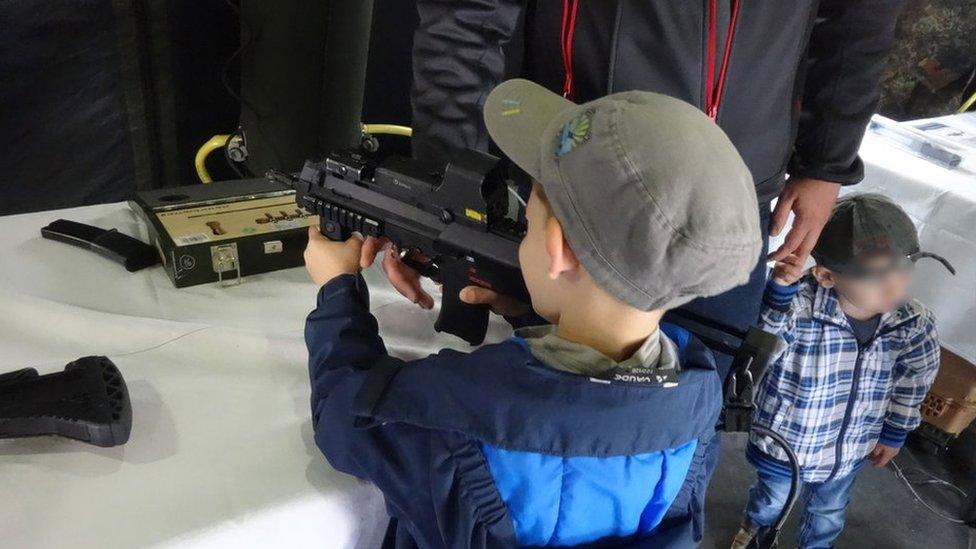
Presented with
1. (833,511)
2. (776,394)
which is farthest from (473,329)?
(833,511)

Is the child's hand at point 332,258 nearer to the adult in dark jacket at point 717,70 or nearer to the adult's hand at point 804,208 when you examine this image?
the adult in dark jacket at point 717,70

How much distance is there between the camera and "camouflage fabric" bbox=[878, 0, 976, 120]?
2217 mm

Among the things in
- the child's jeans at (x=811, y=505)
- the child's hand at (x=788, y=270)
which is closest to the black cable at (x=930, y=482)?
the child's jeans at (x=811, y=505)

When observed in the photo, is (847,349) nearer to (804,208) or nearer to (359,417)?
(804,208)

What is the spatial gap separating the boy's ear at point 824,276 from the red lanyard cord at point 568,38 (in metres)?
0.71

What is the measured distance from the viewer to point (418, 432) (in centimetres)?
63

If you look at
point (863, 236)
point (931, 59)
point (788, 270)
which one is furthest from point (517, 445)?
point (931, 59)

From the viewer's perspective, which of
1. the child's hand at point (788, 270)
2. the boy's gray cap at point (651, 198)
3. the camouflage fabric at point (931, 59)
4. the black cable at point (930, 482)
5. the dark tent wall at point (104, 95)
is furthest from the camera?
the camouflage fabric at point (931, 59)

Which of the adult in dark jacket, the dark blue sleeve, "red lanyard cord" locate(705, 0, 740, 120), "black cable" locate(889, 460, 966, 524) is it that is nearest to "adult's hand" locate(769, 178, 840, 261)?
the adult in dark jacket

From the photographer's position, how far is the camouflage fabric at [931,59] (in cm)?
222

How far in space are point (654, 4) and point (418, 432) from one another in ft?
1.79

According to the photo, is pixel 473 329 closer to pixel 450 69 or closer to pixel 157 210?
pixel 450 69

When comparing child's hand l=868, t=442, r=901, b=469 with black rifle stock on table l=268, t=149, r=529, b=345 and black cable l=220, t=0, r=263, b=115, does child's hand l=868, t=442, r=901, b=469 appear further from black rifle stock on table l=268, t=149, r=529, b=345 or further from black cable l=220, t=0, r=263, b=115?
black cable l=220, t=0, r=263, b=115

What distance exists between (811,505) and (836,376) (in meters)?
0.33
